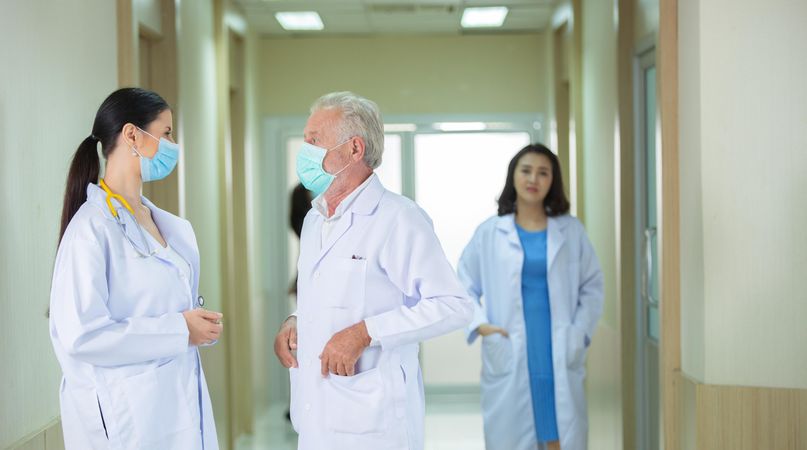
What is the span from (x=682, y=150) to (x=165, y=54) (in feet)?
8.13

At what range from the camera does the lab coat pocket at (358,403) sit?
8.16 feet

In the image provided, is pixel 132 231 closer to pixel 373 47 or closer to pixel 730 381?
pixel 730 381

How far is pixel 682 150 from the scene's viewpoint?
3.32 meters

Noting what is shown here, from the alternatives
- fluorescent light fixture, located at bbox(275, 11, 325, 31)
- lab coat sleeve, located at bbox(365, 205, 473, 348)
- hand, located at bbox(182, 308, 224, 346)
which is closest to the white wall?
hand, located at bbox(182, 308, 224, 346)

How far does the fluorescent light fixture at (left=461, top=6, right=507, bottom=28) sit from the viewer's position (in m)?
6.76

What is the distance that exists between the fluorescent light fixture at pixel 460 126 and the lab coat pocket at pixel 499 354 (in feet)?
13.0

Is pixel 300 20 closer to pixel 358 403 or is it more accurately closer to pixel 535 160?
pixel 535 160

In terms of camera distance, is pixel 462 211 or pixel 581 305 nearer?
pixel 581 305

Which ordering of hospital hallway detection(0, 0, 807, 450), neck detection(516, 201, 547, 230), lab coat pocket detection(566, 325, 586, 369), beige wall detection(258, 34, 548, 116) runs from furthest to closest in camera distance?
beige wall detection(258, 34, 548, 116)
neck detection(516, 201, 547, 230)
lab coat pocket detection(566, 325, 586, 369)
hospital hallway detection(0, 0, 807, 450)

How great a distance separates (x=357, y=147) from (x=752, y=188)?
4.11 feet

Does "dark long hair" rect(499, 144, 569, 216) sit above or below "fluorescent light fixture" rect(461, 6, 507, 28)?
below

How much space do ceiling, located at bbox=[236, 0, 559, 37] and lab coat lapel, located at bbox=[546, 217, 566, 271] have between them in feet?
9.35

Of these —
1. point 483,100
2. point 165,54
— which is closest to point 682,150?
point 165,54

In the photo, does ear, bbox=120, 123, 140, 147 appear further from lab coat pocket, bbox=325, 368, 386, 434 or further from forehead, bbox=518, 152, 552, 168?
forehead, bbox=518, 152, 552, 168
